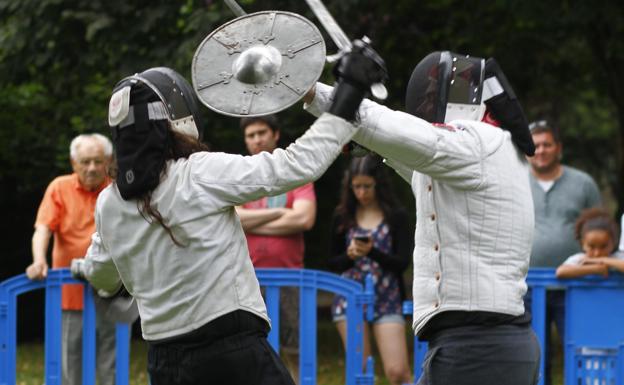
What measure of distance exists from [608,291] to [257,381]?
3.10 metres

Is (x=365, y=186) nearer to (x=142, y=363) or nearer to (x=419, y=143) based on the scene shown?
(x=419, y=143)

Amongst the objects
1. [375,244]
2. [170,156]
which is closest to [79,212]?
[375,244]

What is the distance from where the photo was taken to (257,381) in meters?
4.02

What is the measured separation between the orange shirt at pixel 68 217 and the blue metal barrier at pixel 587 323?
222 centimetres

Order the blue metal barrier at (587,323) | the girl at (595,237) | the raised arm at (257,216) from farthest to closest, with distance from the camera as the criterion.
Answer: the raised arm at (257,216) → the girl at (595,237) → the blue metal barrier at (587,323)

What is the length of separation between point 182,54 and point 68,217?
280 centimetres

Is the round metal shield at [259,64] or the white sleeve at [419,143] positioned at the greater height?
the round metal shield at [259,64]

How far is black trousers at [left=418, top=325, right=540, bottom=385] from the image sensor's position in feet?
13.2

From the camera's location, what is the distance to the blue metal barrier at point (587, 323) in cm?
648

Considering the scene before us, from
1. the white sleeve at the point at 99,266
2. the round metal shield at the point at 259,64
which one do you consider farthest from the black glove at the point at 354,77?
the white sleeve at the point at 99,266

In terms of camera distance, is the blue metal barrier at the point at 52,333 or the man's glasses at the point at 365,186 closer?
the blue metal barrier at the point at 52,333

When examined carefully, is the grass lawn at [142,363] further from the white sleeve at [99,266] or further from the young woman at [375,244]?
the white sleeve at [99,266]

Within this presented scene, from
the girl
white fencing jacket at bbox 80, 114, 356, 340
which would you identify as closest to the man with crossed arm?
the girl

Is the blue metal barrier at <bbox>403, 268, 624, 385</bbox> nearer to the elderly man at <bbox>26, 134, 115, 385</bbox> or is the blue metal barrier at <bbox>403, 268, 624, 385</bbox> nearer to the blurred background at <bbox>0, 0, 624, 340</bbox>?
the elderly man at <bbox>26, 134, 115, 385</bbox>
